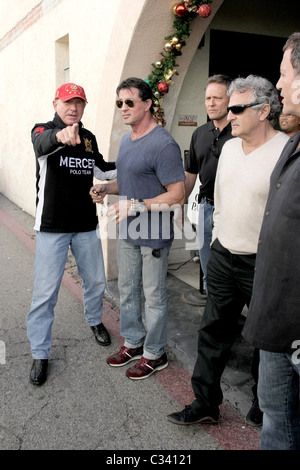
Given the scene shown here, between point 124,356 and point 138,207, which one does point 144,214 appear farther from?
point 124,356

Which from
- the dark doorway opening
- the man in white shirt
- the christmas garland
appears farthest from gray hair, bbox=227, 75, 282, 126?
the dark doorway opening

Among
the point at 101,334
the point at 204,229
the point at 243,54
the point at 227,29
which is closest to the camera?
the point at 101,334

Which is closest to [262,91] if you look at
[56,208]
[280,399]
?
[280,399]

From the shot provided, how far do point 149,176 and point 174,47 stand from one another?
211 cm

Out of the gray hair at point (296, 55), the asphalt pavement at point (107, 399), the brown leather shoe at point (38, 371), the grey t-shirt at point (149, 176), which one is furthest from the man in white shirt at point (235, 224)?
the brown leather shoe at point (38, 371)

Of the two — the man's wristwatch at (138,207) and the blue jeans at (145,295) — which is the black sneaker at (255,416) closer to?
the blue jeans at (145,295)

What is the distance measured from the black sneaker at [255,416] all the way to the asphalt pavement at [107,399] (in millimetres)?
48

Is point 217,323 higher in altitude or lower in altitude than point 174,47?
lower

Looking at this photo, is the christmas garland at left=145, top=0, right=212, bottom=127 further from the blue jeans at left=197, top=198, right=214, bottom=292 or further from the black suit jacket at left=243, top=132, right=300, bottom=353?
the black suit jacket at left=243, top=132, right=300, bottom=353

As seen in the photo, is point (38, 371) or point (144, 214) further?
point (38, 371)

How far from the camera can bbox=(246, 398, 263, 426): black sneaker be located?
2488 mm

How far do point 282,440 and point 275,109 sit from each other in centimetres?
165

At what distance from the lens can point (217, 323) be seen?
2363 mm

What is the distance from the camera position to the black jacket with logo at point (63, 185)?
295 cm
